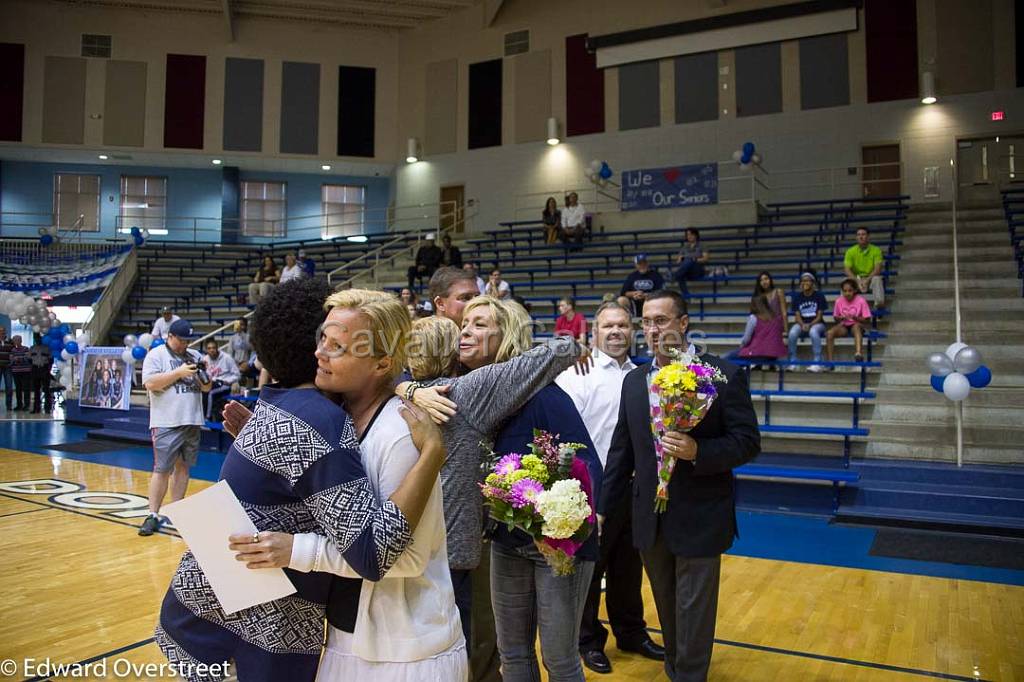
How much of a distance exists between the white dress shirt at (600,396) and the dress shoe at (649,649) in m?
0.89

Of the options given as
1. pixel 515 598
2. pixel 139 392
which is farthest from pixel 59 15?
pixel 515 598

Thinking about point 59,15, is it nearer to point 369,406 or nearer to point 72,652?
point 72,652

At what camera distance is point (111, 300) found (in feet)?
55.2

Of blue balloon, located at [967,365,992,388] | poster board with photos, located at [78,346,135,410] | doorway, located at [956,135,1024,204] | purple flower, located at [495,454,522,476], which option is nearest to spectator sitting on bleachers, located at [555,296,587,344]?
blue balloon, located at [967,365,992,388]

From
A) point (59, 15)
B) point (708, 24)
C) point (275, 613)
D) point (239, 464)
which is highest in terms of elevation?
point (59, 15)

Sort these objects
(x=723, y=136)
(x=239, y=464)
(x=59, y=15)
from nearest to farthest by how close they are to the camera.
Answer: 1. (x=239, y=464)
2. (x=723, y=136)
3. (x=59, y=15)

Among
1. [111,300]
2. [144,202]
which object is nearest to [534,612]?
[111,300]

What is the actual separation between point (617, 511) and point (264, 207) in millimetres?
20265

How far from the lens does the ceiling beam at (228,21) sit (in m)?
18.7

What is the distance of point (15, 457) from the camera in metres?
9.02

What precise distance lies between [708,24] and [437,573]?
17.3 meters

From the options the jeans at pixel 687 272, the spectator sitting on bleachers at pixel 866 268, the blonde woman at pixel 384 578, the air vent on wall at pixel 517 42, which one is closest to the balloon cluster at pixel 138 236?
the air vent on wall at pixel 517 42

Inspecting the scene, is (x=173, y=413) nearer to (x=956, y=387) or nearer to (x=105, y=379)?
(x=956, y=387)

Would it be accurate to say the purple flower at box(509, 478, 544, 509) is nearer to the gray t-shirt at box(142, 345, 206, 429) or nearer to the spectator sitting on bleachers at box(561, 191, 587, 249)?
the gray t-shirt at box(142, 345, 206, 429)
